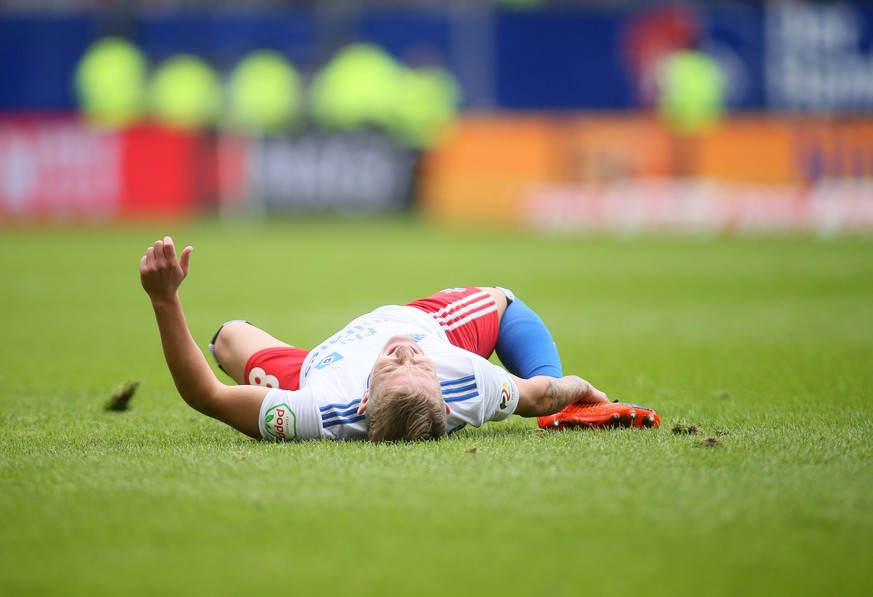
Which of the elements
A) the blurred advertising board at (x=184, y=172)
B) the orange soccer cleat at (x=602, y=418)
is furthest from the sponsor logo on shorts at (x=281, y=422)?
the blurred advertising board at (x=184, y=172)

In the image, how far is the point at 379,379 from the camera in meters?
4.58

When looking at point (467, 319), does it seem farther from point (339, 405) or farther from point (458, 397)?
point (339, 405)

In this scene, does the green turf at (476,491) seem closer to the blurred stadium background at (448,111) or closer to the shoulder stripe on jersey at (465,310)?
the shoulder stripe on jersey at (465,310)

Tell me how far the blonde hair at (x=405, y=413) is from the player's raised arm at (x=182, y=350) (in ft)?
1.55

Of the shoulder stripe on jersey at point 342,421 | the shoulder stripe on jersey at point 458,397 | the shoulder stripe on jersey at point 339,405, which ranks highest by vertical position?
the shoulder stripe on jersey at point 458,397

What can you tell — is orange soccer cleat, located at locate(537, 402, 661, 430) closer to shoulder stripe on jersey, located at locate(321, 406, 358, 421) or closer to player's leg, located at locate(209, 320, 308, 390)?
shoulder stripe on jersey, located at locate(321, 406, 358, 421)

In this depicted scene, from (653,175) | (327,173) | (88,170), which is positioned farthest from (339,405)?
(88,170)

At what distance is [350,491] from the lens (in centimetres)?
396

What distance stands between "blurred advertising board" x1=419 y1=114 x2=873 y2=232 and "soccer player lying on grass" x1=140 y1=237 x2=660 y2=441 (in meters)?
17.5

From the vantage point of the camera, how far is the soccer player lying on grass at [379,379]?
180 inches

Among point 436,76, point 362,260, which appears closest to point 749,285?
point 362,260

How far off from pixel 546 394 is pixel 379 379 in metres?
0.80

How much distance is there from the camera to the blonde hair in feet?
14.9

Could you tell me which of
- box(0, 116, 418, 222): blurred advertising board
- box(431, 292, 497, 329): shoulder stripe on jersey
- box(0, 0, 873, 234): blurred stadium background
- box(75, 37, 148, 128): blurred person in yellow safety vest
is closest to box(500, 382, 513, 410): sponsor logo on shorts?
box(431, 292, 497, 329): shoulder stripe on jersey
